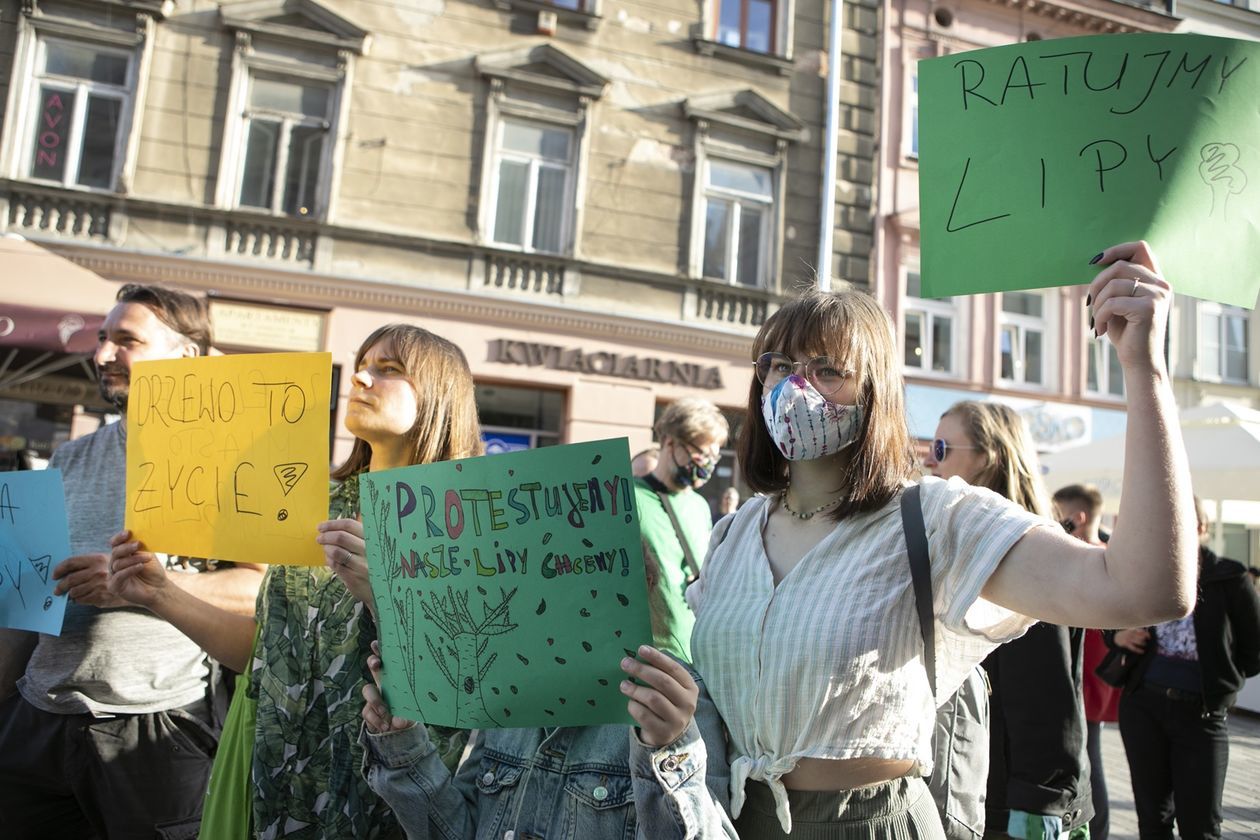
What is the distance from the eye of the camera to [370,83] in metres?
9.65

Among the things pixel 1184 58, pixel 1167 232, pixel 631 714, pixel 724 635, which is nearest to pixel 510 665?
pixel 631 714

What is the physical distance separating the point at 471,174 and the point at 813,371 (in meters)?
9.14

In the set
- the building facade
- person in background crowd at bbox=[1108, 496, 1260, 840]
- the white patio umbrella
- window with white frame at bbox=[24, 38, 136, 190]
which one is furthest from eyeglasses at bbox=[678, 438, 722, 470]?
window with white frame at bbox=[24, 38, 136, 190]

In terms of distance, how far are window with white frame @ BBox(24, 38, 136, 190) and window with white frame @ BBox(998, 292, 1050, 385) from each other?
39.5 ft

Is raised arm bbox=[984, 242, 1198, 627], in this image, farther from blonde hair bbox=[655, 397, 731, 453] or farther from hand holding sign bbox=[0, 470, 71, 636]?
blonde hair bbox=[655, 397, 731, 453]

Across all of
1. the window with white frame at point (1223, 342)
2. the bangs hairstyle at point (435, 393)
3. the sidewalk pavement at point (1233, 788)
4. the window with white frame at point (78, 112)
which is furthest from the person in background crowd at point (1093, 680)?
the window with white frame at point (1223, 342)

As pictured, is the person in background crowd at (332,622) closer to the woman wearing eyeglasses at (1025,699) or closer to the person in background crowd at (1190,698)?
the woman wearing eyeglasses at (1025,699)

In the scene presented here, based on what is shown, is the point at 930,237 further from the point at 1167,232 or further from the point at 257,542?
the point at 257,542

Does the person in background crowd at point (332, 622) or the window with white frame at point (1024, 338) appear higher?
the window with white frame at point (1024, 338)

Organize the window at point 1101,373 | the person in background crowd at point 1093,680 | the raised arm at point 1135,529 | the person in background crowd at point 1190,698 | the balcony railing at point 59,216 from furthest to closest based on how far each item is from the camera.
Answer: the window at point 1101,373
the balcony railing at point 59,216
the person in background crowd at point 1093,680
the person in background crowd at point 1190,698
the raised arm at point 1135,529

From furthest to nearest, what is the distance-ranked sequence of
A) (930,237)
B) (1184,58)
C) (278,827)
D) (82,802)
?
(82,802), (278,827), (930,237), (1184,58)

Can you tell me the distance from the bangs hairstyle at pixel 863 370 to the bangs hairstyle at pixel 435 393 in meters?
0.81

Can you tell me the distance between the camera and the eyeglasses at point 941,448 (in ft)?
8.87

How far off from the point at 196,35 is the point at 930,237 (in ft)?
33.0
